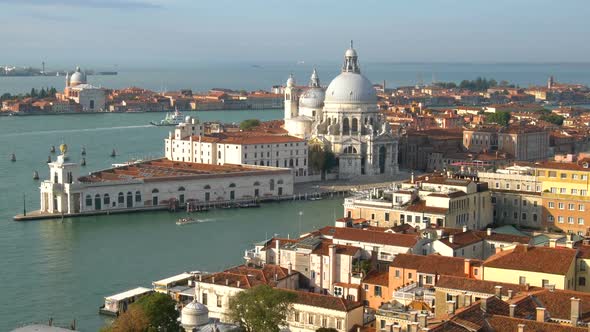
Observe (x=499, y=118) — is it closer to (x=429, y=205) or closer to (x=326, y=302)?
(x=429, y=205)

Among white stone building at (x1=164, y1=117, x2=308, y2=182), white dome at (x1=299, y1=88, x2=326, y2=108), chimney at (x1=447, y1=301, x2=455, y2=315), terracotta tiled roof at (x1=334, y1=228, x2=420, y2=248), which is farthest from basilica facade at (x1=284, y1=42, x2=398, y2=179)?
chimney at (x1=447, y1=301, x2=455, y2=315)

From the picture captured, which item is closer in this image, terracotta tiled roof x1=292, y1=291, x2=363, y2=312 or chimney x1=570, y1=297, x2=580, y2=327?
chimney x1=570, y1=297, x2=580, y2=327

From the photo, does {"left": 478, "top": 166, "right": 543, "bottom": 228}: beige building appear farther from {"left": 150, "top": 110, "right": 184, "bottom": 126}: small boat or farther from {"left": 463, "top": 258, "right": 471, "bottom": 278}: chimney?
{"left": 150, "top": 110, "right": 184, "bottom": 126}: small boat

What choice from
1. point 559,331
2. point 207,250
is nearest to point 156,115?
point 207,250

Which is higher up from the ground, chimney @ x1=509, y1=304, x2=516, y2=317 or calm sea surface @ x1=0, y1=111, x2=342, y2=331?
chimney @ x1=509, y1=304, x2=516, y2=317

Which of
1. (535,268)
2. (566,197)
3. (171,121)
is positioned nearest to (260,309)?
(535,268)

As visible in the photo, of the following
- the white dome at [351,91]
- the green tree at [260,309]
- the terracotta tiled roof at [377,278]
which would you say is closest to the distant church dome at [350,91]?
the white dome at [351,91]

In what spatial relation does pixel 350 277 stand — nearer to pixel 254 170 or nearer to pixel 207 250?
pixel 207 250
